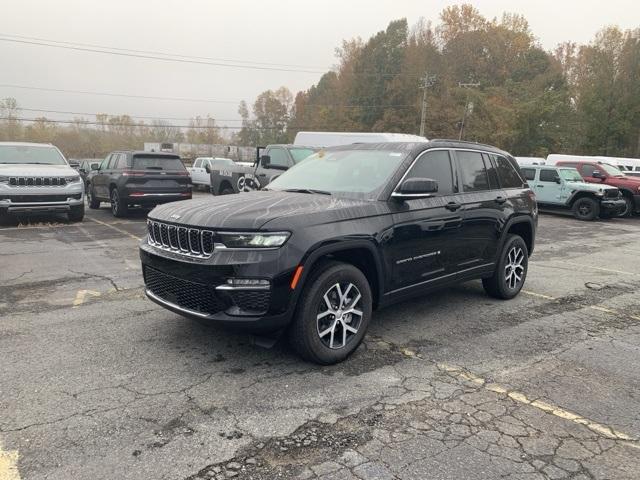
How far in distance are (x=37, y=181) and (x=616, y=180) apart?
18.4 m

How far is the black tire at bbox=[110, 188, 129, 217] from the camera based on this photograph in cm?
1285

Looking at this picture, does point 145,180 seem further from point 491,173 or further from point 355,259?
point 355,259

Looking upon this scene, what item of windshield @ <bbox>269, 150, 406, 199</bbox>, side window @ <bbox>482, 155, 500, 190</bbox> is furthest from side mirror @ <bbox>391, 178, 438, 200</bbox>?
side window @ <bbox>482, 155, 500, 190</bbox>

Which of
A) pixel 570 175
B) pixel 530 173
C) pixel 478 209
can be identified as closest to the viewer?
pixel 478 209

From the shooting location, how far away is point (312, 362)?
13.1 ft

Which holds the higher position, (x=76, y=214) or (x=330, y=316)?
(x=330, y=316)

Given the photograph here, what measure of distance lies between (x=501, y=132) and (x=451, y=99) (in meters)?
8.02

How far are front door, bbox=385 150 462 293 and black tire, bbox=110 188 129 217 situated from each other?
32.2 ft

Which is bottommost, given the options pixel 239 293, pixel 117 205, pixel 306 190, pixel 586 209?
pixel 586 209

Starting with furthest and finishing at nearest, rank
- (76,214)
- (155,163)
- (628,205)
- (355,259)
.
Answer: (628,205) → (155,163) → (76,214) → (355,259)

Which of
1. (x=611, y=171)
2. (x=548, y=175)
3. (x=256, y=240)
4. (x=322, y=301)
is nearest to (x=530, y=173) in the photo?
(x=548, y=175)

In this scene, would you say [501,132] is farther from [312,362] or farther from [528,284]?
[312,362]

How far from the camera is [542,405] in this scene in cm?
354

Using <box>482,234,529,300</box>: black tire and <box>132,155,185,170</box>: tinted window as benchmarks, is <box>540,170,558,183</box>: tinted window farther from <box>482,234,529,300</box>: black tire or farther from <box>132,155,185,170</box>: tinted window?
<box>482,234,529,300</box>: black tire
